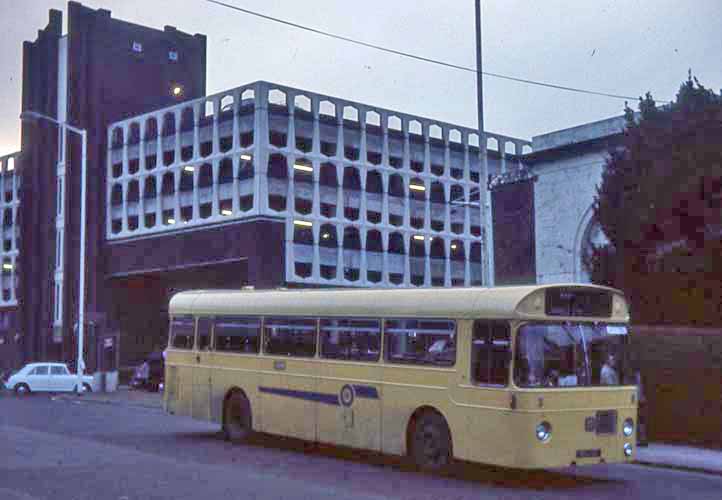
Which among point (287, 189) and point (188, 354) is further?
point (287, 189)

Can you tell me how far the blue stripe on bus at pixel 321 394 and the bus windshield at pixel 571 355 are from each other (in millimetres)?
3314

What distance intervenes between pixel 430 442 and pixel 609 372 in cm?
292

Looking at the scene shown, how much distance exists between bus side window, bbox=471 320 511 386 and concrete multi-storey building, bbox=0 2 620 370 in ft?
125

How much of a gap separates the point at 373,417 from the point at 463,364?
7.74 feet

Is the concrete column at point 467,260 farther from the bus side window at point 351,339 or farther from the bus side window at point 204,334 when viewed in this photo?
the bus side window at point 351,339

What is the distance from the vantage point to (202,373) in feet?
68.4

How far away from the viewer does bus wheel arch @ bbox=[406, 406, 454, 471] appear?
15133 mm

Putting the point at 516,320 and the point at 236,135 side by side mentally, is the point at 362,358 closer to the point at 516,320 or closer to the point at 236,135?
the point at 516,320

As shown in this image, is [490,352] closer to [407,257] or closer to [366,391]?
[366,391]

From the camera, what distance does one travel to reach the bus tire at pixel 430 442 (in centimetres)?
1515

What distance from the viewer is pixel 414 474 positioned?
15.4 m

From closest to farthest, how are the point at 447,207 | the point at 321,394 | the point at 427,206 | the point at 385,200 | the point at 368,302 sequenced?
1. the point at 368,302
2. the point at 321,394
3. the point at 385,200
4. the point at 427,206
5. the point at 447,207

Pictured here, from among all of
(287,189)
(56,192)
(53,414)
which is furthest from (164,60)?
(53,414)

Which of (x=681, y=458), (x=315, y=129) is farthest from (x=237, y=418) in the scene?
(x=315, y=129)
